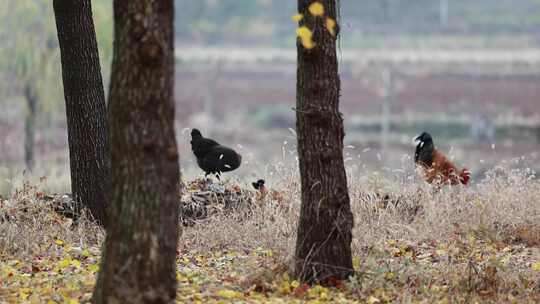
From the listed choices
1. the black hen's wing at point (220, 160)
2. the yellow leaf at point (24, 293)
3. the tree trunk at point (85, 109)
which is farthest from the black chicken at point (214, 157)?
the yellow leaf at point (24, 293)

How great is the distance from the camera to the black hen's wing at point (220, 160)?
12531mm

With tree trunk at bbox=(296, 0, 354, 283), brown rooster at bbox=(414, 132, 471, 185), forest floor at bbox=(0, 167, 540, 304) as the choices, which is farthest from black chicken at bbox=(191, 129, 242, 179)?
tree trunk at bbox=(296, 0, 354, 283)

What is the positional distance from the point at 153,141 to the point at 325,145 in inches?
79.9

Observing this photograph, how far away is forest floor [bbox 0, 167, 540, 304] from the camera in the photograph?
316 inches

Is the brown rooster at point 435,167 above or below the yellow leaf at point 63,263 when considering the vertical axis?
above

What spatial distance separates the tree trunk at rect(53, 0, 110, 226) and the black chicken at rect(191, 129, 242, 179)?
7.00ft

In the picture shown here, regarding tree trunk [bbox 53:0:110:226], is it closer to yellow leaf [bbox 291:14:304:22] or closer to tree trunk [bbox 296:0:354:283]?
tree trunk [bbox 296:0:354:283]

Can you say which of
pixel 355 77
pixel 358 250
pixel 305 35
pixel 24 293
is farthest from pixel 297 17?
pixel 355 77

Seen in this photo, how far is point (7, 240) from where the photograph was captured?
9586 mm

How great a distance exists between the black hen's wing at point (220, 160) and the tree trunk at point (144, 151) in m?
6.13

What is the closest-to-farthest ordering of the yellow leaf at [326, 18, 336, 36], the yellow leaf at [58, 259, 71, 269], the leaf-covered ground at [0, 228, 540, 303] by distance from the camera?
the yellow leaf at [326, 18, 336, 36]
the leaf-covered ground at [0, 228, 540, 303]
the yellow leaf at [58, 259, 71, 269]

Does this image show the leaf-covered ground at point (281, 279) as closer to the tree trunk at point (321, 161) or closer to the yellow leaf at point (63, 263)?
the yellow leaf at point (63, 263)

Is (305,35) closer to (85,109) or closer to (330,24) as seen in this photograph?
(330,24)

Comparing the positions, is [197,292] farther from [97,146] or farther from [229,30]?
[229,30]
